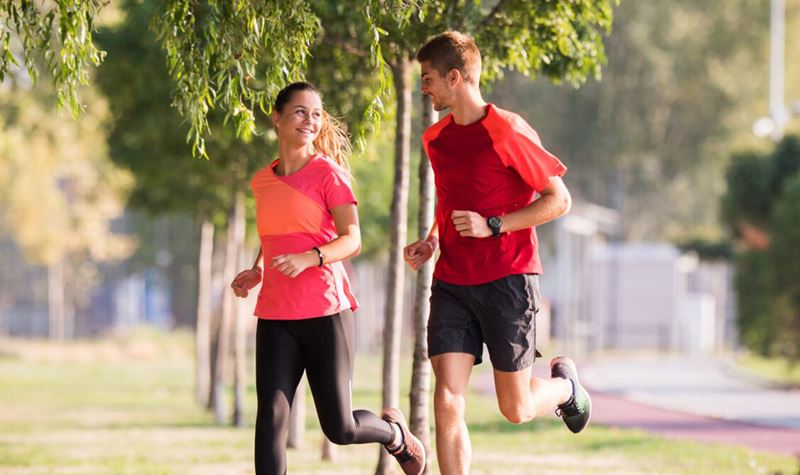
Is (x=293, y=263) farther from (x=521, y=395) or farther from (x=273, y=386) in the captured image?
(x=521, y=395)

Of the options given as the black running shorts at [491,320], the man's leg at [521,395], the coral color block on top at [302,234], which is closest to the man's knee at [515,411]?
the man's leg at [521,395]

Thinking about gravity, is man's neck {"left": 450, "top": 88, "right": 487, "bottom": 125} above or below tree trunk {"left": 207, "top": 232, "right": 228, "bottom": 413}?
above

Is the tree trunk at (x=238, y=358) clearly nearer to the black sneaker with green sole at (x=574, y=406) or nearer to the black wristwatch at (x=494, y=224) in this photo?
the black sneaker with green sole at (x=574, y=406)

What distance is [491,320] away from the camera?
675 cm

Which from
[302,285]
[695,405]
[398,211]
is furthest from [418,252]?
[695,405]

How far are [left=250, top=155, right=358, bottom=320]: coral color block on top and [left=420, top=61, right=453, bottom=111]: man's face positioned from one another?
1.78ft

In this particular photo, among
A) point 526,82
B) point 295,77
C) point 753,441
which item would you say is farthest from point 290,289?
point 526,82

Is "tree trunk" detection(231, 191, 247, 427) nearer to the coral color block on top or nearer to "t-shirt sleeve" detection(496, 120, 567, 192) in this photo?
the coral color block on top

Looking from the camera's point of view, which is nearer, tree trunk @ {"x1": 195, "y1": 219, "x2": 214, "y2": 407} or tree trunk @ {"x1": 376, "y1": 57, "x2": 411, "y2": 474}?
tree trunk @ {"x1": 376, "y1": 57, "x2": 411, "y2": 474}

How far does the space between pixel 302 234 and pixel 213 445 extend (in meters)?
8.65

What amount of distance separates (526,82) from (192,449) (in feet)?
130

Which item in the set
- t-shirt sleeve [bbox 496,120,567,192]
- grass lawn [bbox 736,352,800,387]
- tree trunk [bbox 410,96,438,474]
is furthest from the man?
grass lawn [bbox 736,352,800,387]

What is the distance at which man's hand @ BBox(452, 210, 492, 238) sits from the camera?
6.51 metres

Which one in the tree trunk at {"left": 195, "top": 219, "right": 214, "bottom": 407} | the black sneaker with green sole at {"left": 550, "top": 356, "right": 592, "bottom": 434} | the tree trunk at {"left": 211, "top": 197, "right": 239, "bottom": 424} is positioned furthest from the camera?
the tree trunk at {"left": 195, "top": 219, "right": 214, "bottom": 407}
